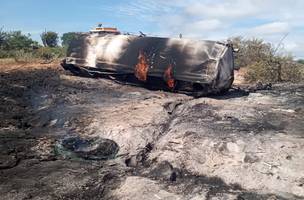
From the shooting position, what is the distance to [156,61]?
11156mm

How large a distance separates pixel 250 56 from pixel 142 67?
30.2 feet

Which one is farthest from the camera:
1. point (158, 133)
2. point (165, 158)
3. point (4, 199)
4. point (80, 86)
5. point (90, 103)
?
point (80, 86)

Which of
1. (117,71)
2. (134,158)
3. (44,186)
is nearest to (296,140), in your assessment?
(134,158)

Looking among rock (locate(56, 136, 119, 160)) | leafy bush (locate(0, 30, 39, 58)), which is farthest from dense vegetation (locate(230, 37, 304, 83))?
leafy bush (locate(0, 30, 39, 58))

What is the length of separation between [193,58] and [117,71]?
2.45 metres

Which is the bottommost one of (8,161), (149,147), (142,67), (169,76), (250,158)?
Answer: (8,161)

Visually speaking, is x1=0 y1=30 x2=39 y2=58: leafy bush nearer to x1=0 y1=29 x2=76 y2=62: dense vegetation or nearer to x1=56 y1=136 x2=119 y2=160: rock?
x1=0 y1=29 x2=76 y2=62: dense vegetation

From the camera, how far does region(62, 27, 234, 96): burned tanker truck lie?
10.5 meters

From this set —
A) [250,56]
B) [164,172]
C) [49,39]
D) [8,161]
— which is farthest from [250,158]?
[49,39]

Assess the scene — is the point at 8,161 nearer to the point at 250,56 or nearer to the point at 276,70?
the point at 276,70

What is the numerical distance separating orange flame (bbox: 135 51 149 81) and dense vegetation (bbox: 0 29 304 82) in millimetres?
3060

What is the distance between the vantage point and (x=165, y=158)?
21.5 ft

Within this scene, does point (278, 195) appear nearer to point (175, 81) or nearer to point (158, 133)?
point (158, 133)

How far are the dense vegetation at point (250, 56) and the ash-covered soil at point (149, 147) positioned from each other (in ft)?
16.4
